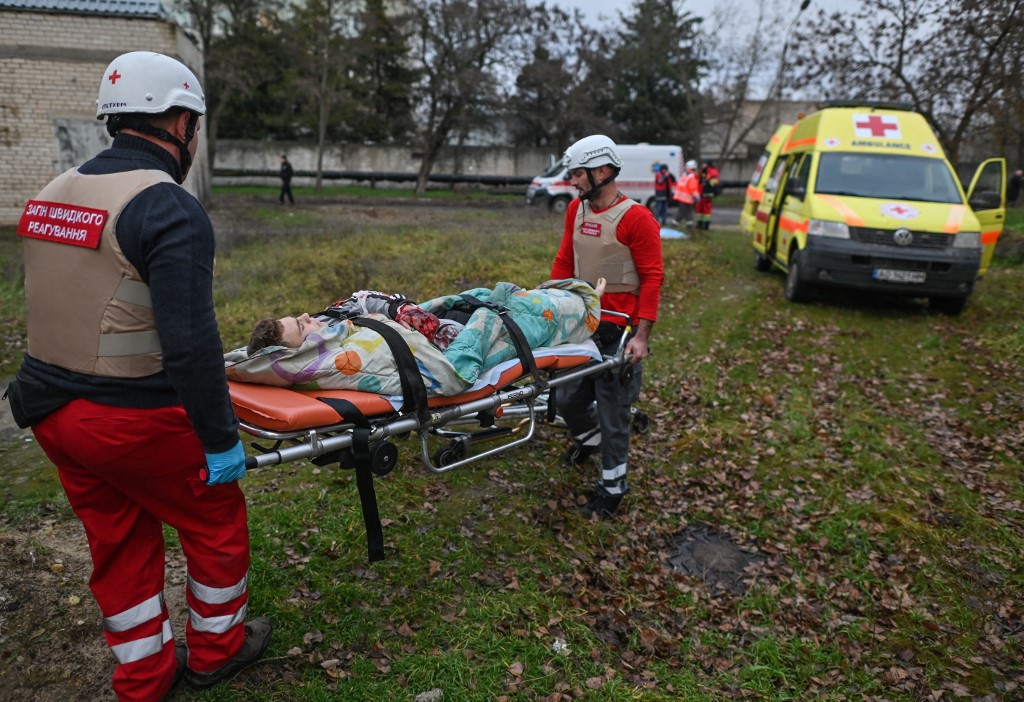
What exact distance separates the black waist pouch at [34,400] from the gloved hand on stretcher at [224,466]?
512mm

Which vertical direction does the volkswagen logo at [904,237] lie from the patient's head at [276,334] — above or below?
above

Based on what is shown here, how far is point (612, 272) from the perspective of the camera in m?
4.63

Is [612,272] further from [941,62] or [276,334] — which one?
→ [941,62]

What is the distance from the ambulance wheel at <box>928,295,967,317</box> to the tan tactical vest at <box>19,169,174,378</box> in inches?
376

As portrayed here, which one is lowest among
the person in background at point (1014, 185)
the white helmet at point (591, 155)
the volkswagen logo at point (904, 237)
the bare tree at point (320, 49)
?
the volkswagen logo at point (904, 237)

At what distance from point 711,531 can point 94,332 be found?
3868mm

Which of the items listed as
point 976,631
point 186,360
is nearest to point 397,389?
point 186,360

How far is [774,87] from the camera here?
34.3 metres

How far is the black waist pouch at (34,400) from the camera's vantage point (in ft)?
8.18

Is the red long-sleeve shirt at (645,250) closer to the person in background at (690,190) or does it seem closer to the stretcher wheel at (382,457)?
the stretcher wheel at (382,457)

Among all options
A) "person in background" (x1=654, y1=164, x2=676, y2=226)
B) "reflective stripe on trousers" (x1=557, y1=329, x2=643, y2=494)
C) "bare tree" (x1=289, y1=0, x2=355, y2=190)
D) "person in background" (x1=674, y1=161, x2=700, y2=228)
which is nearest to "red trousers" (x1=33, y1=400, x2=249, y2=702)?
"reflective stripe on trousers" (x1=557, y1=329, x2=643, y2=494)

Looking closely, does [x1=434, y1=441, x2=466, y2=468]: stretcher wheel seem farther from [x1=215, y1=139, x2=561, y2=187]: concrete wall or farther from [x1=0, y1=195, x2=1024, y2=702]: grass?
[x1=215, y1=139, x2=561, y2=187]: concrete wall

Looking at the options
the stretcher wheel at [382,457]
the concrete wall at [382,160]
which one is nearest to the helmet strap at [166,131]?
the stretcher wheel at [382,457]

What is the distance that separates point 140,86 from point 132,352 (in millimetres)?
938
